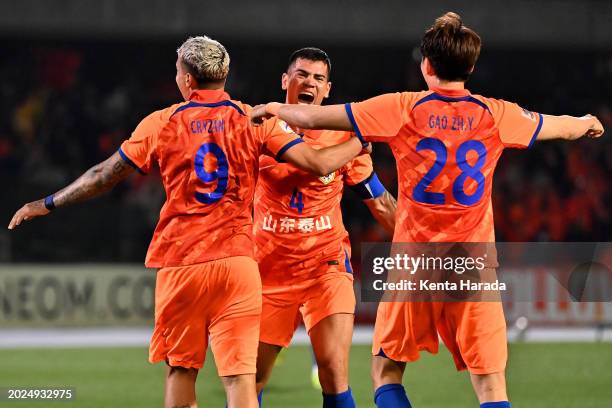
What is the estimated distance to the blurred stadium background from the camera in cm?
1537

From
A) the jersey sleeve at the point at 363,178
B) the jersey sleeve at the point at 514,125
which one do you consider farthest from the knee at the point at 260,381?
the jersey sleeve at the point at 514,125

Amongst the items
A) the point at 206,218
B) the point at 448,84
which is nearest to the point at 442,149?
the point at 448,84

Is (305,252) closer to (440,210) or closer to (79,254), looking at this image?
(440,210)

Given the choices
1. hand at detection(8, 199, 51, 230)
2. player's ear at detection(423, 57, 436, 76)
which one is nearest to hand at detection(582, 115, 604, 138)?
player's ear at detection(423, 57, 436, 76)

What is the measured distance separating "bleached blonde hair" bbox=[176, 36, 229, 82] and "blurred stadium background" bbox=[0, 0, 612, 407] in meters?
7.84

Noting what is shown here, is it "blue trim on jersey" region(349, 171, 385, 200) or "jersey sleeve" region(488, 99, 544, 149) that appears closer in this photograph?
"jersey sleeve" region(488, 99, 544, 149)

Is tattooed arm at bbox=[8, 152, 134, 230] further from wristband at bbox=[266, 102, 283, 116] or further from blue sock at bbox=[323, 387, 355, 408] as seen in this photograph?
blue sock at bbox=[323, 387, 355, 408]

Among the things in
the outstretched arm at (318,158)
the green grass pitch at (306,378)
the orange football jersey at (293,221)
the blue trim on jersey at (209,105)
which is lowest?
the green grass pitch at (306,378)

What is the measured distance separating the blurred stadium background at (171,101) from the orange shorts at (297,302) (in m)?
6.63

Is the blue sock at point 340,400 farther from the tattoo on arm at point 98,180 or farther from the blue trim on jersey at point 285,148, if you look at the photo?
the tattoo on arm at point 98,180

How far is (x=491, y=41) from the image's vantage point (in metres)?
19.0

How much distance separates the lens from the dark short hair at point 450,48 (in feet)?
15.4

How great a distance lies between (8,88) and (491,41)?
8.72m

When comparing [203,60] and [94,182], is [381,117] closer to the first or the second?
[203,60]
